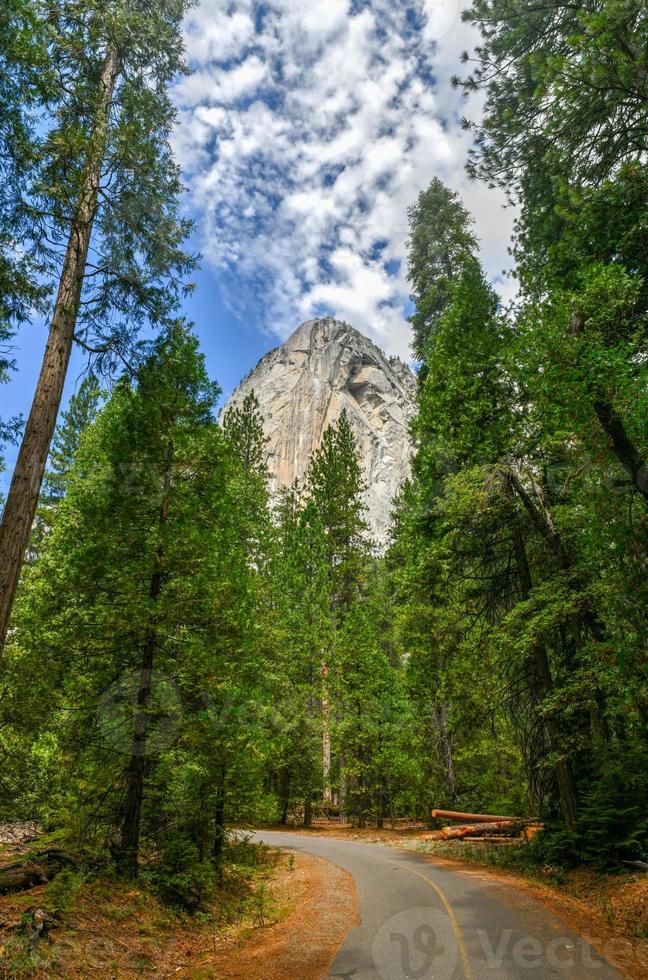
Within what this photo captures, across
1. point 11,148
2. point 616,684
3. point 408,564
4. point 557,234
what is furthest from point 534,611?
point 11,148

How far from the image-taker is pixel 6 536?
20.6 feet

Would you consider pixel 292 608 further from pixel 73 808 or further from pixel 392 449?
pixel 392 449

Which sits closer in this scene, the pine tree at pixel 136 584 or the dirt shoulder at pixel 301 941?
the dirt shoulder at pixel 301 941

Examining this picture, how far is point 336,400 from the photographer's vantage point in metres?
78.4

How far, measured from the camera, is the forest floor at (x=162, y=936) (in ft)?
17.3

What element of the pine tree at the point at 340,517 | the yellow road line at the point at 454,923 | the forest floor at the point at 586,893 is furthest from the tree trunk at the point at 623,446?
the pine tree at the point at 340,517

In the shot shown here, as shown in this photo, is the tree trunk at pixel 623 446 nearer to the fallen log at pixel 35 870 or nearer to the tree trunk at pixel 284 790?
the fallen log at pixel 35 870

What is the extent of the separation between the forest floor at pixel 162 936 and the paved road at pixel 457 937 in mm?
422

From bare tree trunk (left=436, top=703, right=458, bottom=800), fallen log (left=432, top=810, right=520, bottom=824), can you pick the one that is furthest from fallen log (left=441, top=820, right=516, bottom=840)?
bare tree trunk (left=436, top=703, right=458, bottom=800)

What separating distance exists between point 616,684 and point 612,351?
452 cm

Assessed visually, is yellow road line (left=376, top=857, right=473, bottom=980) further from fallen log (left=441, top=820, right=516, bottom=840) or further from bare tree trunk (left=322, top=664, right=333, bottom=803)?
bare tree trunk (left=322, top=664, right=333, bottom=803)

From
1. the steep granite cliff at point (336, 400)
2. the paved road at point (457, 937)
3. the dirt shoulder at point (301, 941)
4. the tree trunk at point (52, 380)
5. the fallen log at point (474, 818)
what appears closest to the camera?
the paved road at point (457, 937)

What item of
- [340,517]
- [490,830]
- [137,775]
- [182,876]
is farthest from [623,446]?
[340,517]

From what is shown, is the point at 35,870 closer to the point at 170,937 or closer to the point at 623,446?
the point at 170,937
